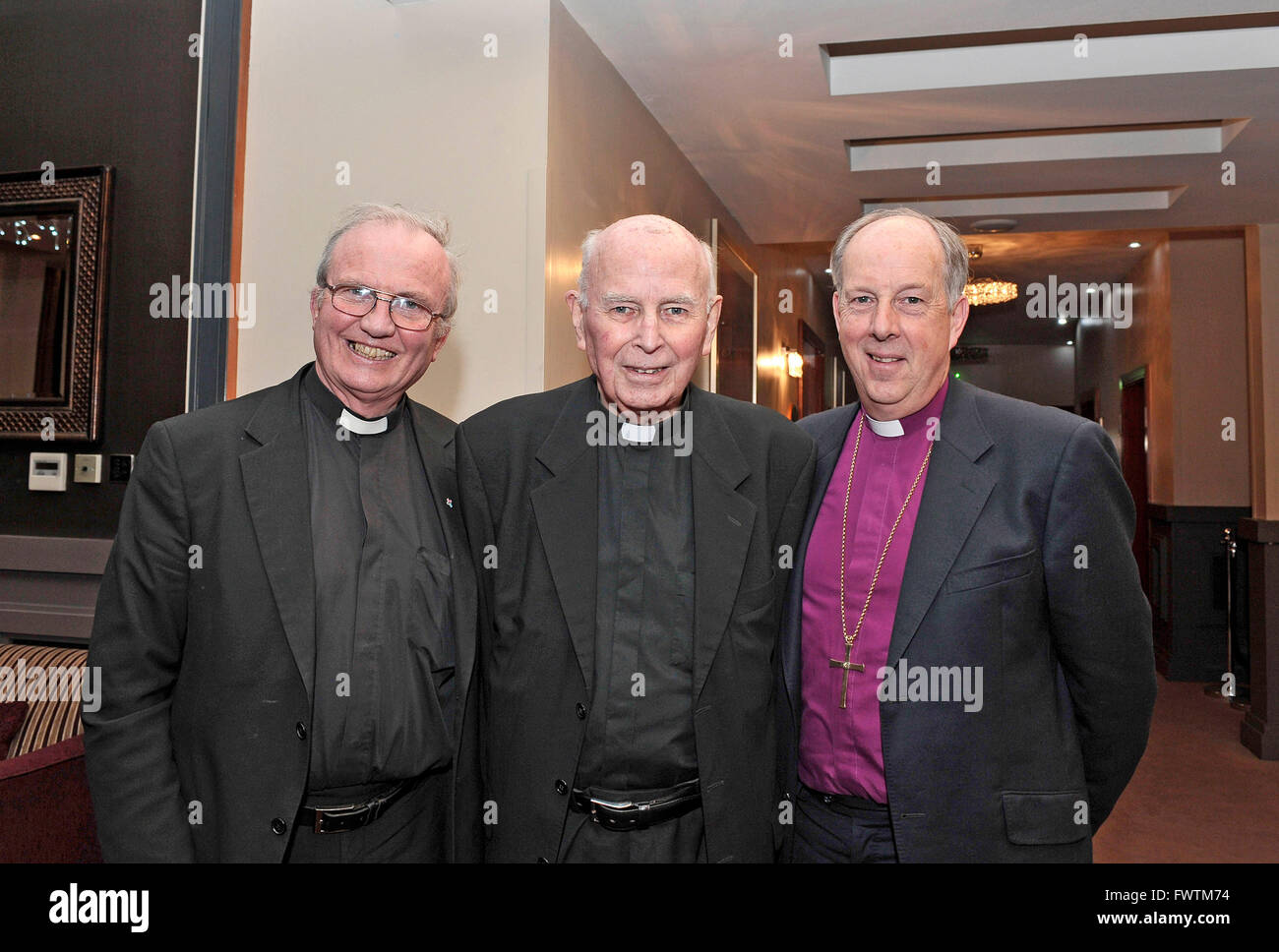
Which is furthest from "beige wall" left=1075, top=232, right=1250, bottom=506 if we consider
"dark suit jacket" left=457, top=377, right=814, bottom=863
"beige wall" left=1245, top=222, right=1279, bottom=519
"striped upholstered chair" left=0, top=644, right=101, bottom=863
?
"striped upholstered chair" left=0, top=644, right=101, bottom=863

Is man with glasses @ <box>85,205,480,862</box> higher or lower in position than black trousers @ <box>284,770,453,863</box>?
higher

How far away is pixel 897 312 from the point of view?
1.73 metres

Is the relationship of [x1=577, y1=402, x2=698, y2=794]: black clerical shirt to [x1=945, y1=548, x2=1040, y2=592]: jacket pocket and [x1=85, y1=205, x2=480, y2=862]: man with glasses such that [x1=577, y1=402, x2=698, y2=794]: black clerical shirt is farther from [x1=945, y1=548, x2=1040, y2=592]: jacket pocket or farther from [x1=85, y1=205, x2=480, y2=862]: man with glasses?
[x1=945, y1=548, x2=1040, y2=592]: jacket pocket

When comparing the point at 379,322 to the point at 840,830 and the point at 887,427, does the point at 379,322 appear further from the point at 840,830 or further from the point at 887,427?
the point at 840,830

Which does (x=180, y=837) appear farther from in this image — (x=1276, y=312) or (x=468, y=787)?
(x=1276, y=312)

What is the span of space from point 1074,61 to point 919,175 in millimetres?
1304

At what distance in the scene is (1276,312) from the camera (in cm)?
636

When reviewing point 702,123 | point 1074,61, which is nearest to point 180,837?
point 702,123

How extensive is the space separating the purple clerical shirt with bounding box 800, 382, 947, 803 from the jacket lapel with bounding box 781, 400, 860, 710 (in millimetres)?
13

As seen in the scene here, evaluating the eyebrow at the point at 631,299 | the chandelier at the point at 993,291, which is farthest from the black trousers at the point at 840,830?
the chandelier at the point at 993,291

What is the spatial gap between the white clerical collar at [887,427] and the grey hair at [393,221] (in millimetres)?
924

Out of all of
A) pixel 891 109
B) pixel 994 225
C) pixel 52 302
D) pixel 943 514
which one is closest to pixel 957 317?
pixel 943 514

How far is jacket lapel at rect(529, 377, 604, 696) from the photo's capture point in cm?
163

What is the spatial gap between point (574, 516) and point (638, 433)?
0.22 metres
